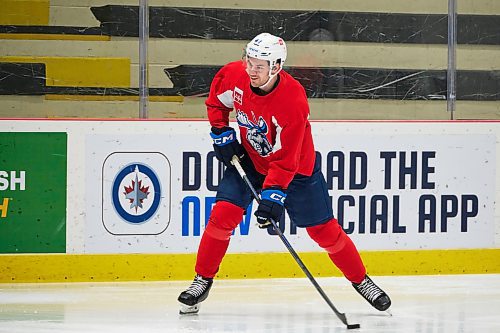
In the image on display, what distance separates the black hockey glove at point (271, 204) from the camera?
4.45 m

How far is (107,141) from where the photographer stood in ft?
19.4

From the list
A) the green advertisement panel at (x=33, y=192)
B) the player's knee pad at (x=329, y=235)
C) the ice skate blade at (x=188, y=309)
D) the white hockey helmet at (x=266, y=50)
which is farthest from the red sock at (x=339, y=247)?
the green advertisement panel at (x=33, y=192)

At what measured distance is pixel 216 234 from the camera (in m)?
4.75

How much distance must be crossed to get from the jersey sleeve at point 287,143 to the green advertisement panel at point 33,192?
65.9 inches

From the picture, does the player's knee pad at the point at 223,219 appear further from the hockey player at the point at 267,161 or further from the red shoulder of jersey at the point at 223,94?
the red shoulder of jersey at the point at 223,94

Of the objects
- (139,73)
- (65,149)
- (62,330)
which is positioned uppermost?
(139,73)

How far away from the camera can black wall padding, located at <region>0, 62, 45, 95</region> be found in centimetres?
592

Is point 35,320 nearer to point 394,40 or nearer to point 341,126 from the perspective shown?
point 341,126

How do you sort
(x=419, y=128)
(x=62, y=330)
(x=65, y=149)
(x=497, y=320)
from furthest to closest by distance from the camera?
(x=419, y=128), (x=65, y=149), (x=497, y=320), (x=62, y=330)

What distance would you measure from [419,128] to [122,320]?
7.41 ft

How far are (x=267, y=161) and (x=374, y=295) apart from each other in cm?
73

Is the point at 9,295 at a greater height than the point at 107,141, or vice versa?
the point at 107,141

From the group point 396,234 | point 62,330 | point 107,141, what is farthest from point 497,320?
point 107,141

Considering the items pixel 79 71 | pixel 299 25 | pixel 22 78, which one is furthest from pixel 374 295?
pixel 22 78
